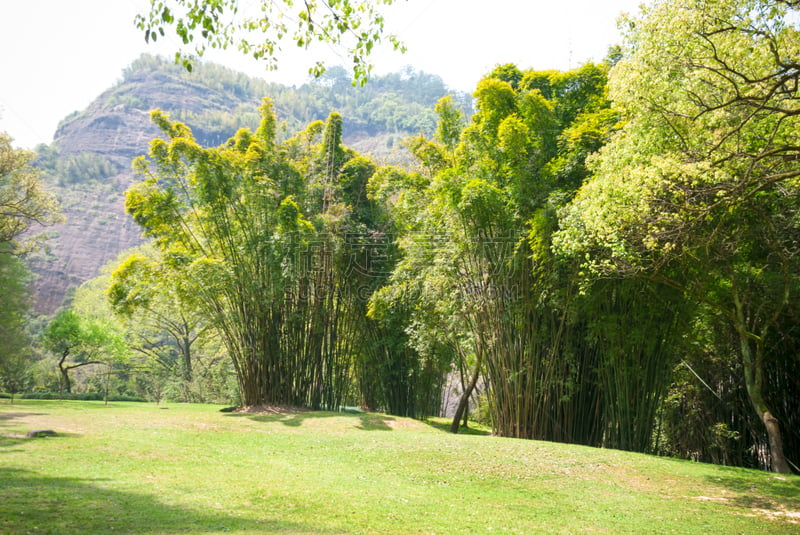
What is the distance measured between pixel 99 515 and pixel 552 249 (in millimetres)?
5610

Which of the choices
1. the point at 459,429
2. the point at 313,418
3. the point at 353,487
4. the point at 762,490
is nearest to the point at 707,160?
the point at 762,490

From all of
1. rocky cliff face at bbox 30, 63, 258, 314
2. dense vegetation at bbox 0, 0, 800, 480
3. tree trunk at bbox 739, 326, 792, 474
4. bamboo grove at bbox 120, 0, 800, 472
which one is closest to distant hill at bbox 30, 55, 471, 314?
rocky cliff face at bbox 30, 63, 258, 314

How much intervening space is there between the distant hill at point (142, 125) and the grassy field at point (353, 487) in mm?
31680

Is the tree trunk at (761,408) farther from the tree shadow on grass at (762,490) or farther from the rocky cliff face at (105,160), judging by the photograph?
the rocky cliff face at (105,160)

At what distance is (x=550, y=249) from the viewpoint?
8.54 metres

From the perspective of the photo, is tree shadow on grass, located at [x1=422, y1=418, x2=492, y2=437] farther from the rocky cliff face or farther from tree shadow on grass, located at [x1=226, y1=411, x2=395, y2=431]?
the rocky cliff face

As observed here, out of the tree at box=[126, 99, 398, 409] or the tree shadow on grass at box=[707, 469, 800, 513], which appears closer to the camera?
the tree shadow on grass at box=[707, 469, 800, 513]

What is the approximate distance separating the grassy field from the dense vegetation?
6.06ft

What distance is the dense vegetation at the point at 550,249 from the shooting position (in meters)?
5.66

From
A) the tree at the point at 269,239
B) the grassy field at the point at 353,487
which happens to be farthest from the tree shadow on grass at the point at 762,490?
the tree at the point at 269,239

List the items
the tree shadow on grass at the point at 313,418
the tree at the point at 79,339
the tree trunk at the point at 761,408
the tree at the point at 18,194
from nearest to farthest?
the tree trunk at the point at 761,408 < the tree shadow on grass at the point at 313,418 < the tree at the point at 18,194 < the tree at the point at 79,339

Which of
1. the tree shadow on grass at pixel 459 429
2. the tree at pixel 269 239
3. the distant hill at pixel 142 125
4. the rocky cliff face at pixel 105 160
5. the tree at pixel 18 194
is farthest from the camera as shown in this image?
the distant hill at pixel 142 125

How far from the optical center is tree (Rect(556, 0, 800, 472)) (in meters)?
5.01

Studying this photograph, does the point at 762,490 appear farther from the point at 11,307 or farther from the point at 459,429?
the point at 11,307
